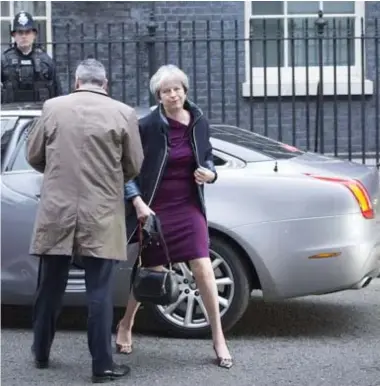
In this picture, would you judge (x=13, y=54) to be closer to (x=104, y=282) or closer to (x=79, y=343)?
(x=79, y=343)

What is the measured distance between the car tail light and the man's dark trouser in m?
1.71

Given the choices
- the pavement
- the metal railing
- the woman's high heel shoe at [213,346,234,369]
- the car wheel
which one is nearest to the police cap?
the metal railing

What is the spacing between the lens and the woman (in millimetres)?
6102

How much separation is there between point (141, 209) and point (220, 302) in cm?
108

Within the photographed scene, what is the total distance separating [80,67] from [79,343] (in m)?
1.81

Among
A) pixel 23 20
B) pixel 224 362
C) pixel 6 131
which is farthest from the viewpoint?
pixel 23 20

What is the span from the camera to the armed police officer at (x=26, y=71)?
9641 mm

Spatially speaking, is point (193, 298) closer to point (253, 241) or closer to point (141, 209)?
point (253, 241)

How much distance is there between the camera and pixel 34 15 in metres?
12.5

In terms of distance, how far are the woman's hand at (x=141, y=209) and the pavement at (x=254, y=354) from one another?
2.82 ft

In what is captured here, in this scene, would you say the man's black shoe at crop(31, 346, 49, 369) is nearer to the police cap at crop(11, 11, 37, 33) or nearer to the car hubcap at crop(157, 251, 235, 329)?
the car hubcap at crop(157, 251, 235, 329)

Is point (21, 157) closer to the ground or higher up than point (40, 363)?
higher up

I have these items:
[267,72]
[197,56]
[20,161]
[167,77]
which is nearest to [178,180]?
[167,77]

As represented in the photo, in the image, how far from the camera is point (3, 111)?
7.15 metres
